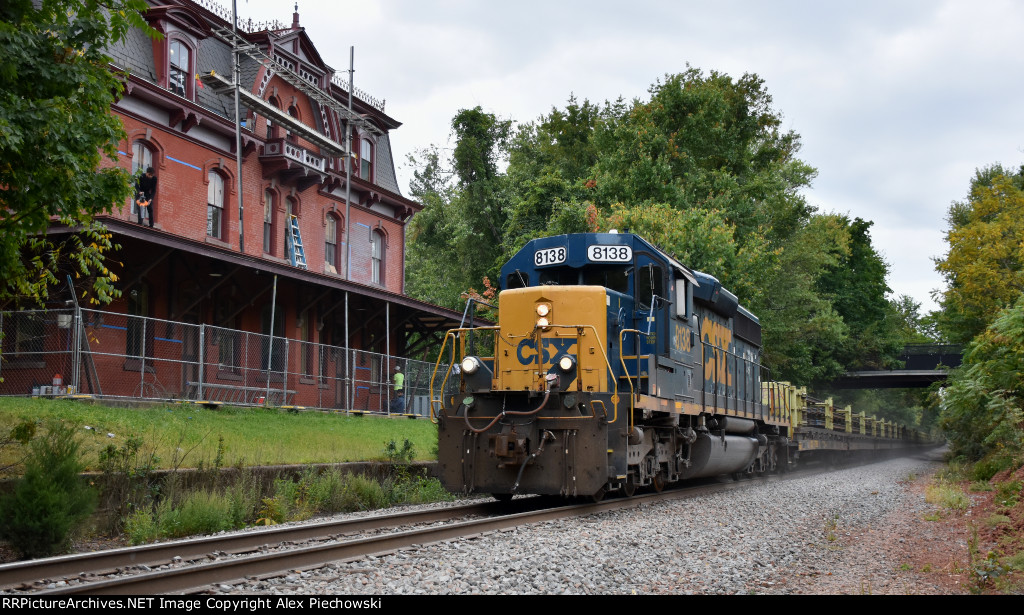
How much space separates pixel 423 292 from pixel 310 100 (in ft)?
90.0

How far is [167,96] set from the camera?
22.4m

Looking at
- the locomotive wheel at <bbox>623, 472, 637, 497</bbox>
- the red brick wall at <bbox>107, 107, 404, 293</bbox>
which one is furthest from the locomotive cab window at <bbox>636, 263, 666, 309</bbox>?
the red brick wall at <bbox>107, 107, 404, 293</bbox>

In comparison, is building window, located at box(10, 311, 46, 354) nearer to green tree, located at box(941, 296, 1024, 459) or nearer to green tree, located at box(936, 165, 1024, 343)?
green tree, located at box(941, 296, 1024, 459)

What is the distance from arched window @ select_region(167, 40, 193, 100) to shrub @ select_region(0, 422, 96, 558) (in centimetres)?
1703

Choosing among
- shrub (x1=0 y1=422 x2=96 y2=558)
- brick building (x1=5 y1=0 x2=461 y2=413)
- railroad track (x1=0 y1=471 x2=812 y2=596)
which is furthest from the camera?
brick building (x1=5 y1=0 x2=461 y2=413)

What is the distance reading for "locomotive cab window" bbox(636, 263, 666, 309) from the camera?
1266cm

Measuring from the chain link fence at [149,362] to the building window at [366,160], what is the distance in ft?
36.1

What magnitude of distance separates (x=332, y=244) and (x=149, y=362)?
1218 centimetres

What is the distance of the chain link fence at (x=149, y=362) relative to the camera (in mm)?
15961

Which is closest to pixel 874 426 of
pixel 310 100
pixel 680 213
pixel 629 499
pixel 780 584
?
pixel 680 213

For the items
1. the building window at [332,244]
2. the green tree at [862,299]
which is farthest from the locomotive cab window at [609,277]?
the green tree at [862,299]

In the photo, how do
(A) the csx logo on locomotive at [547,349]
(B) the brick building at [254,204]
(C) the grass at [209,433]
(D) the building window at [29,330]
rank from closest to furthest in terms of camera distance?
(A) the csx logo on locomotive at [547,349], (C) the grass at [209,433], (D) the building window at [29,330], (B) the brick building at [254,204]

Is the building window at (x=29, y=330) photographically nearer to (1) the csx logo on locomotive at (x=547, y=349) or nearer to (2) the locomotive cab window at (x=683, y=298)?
(1) the csx logo on locomotive at (x=547, y=349)

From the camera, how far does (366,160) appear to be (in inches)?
1282
